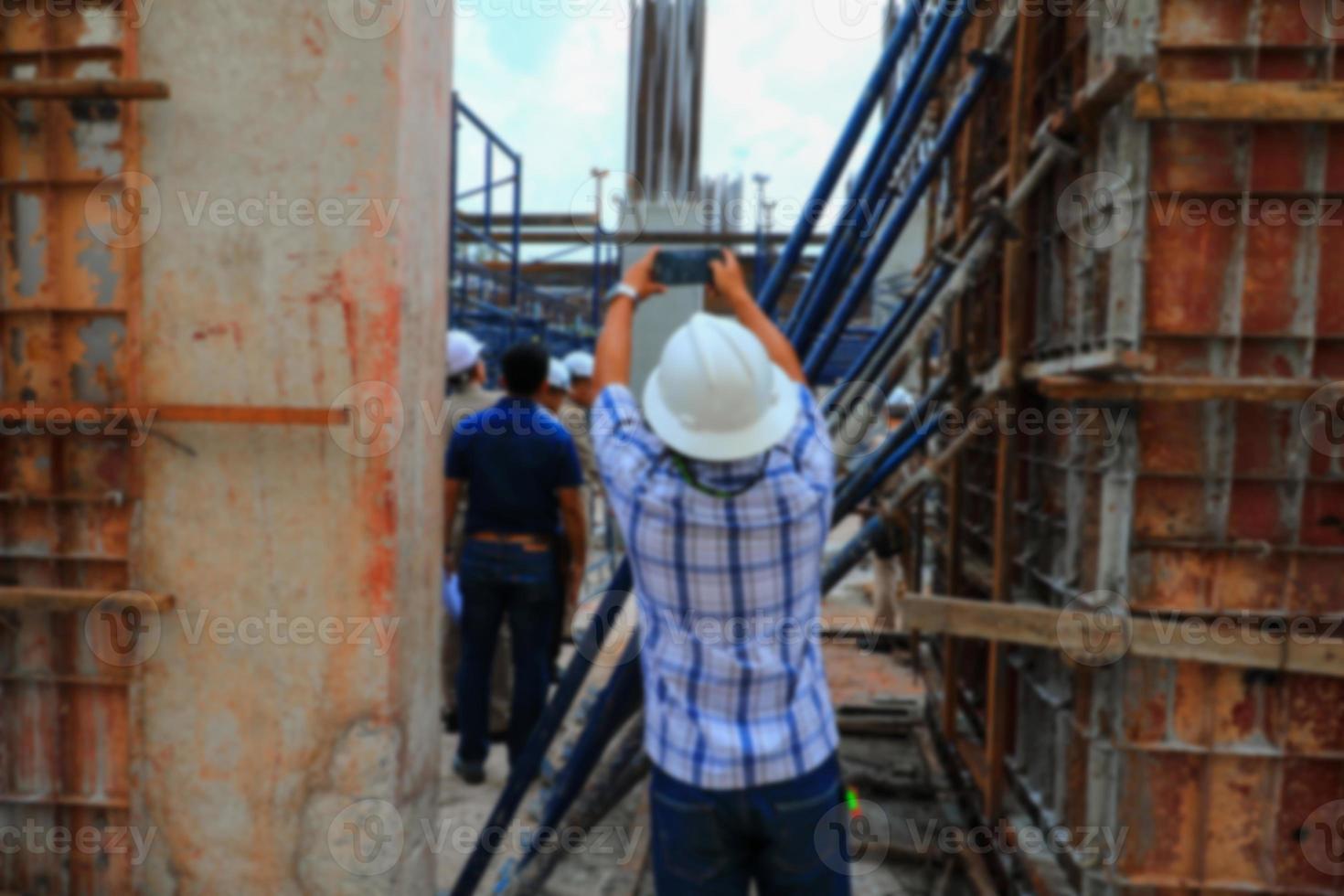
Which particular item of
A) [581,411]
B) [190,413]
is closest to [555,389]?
[581,411]

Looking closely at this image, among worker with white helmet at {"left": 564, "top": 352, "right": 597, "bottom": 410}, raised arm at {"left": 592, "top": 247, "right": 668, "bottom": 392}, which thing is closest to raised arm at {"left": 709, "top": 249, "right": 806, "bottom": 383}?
raised arm at {"left": 592, "top": 247, "right": 668, "bottom": 392}

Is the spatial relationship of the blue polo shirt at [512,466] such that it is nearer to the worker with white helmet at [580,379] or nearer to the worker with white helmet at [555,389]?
the worker with white helmet at [555,389]

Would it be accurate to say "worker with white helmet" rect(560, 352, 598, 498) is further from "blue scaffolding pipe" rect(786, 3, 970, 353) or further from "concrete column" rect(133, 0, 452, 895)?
"concrete column" rect(133, 0, 452, 895)

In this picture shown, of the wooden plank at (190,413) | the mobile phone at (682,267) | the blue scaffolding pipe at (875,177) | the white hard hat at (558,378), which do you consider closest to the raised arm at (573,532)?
the white hard hat at (558,378)

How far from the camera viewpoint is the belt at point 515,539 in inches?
169

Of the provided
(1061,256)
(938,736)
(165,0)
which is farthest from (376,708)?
(938,736)

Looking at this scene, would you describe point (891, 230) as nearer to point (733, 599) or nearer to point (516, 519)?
point (516, 519)

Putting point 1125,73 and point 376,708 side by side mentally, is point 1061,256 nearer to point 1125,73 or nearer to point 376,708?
point 1125,73

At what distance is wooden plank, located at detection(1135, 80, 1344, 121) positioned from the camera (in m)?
2.65

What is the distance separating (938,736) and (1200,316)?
10.3 feet

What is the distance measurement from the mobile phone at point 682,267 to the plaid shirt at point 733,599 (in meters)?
0.72

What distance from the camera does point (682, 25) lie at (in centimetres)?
1070

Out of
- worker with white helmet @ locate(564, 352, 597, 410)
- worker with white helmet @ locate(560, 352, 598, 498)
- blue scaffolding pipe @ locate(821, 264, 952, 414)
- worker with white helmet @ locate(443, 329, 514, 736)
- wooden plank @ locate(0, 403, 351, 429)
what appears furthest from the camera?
worker with white helmet @ locate(564, 352, 597, 410)

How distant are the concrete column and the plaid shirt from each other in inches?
50.6
